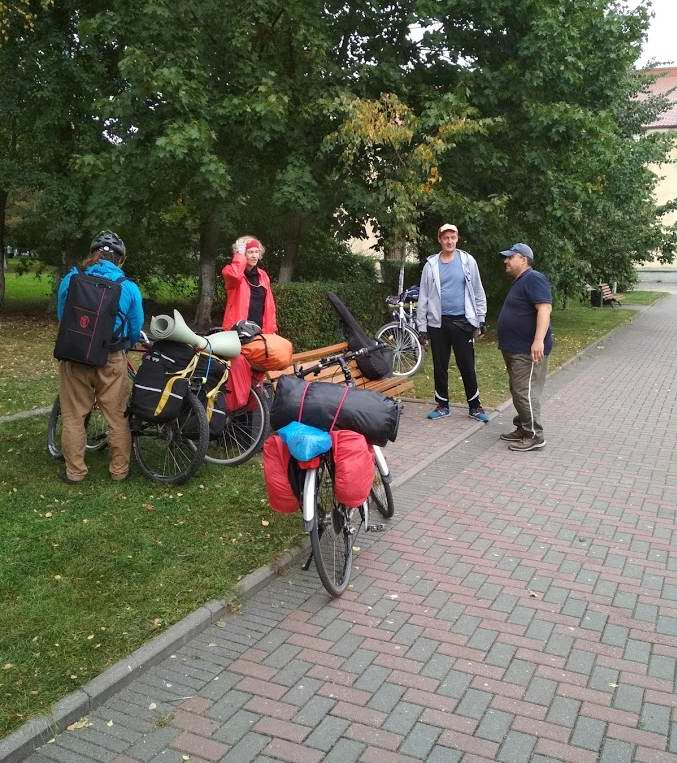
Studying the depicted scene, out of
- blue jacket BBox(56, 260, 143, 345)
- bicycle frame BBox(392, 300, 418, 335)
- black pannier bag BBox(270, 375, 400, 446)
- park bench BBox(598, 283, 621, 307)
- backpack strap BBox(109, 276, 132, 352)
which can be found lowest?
park bench BBox(598, 283, 621, 307)

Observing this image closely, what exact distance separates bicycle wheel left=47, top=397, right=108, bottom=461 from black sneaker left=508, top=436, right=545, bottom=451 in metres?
3.79

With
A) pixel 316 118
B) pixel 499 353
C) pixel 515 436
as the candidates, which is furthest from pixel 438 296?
pixel 499 353

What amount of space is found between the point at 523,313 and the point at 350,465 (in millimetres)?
3783

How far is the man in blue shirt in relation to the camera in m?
7.21

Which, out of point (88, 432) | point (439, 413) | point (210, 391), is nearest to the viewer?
point (210, 391)

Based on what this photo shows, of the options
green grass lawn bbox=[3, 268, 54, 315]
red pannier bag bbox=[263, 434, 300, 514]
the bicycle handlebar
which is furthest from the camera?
green grass lawn bbox=[3, 268, 54, 315]

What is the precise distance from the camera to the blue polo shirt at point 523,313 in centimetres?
722

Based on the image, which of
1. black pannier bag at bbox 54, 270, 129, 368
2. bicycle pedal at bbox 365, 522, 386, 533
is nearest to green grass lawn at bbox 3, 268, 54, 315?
black pannier bag at bbox 54, 270, 129, 368

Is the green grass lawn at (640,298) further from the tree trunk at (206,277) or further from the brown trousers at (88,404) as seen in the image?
the brown trousers at (88,404)

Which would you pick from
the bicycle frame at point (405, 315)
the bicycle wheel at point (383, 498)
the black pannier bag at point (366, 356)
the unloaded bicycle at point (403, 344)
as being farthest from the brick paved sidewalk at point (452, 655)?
the bicycle frame at point (405, 315)

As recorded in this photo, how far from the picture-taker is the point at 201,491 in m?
5.72

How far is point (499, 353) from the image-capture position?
13859 millimetres

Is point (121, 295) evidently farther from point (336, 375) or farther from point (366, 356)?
point (336, 375)

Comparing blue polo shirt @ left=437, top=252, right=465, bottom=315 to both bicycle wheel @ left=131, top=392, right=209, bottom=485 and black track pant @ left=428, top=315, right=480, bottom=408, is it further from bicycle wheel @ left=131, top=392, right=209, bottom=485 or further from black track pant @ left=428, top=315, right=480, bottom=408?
bicycle wheel @ left=131, top=392, right=209, bottom=485
